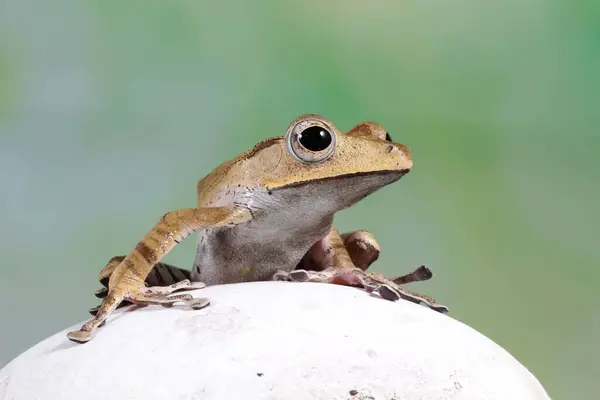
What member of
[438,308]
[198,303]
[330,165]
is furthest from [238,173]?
[438,308]

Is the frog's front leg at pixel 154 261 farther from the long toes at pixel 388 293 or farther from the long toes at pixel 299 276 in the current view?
the long toes at pixel 388 293

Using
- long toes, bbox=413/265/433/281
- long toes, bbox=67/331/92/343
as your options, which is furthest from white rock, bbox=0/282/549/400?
long toes, bbox=413/265/433/281

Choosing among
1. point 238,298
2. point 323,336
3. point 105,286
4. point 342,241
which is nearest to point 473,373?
point 323,336

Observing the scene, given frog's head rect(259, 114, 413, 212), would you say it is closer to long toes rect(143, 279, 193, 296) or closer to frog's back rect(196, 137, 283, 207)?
frog's back rect(196, 137, 283, 207)

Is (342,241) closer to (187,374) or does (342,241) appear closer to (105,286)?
(105,286)

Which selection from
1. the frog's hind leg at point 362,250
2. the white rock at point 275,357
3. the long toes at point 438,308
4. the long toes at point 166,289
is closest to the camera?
the white rock at point 275,357

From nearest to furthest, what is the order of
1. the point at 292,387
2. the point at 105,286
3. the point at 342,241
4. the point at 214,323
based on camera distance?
the point at 292,387
the point at 214,323
the point at 105,286
the point at 342,241

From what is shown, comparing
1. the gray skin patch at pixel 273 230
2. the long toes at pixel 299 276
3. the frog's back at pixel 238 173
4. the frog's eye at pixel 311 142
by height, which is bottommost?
the long toes at pixel 299 276

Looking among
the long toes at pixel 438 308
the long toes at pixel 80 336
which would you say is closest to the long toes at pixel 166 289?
the long toes at pixel 80 336
